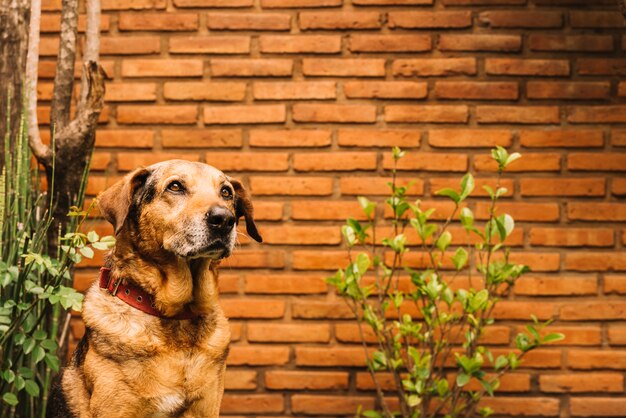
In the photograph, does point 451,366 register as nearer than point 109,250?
No

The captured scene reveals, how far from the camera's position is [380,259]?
4035 mm

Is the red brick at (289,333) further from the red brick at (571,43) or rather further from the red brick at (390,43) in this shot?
the red brick at (571,43)

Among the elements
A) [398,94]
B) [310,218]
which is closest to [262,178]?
[310,218]

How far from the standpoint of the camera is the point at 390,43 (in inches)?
161

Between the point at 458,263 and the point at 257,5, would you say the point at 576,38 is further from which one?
the point at 257,5

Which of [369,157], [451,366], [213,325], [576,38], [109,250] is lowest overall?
[451,366]

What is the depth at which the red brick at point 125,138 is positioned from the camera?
4086mm

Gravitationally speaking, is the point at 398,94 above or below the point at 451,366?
above

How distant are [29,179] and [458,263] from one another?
6.95 ft

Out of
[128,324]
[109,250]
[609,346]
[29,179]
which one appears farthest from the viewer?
[609,346]

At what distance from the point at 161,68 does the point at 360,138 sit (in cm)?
117

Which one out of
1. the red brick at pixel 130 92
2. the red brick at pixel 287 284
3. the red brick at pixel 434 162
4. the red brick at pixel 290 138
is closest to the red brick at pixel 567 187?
the red brick at pixel 434 162

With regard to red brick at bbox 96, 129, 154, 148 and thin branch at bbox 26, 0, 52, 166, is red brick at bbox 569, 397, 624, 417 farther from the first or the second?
thin branch at bbox 26, 0, 52, 166

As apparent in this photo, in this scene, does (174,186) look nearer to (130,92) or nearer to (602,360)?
(130,92)
